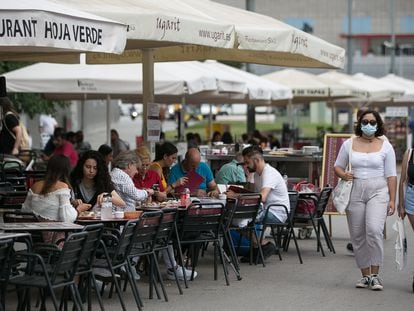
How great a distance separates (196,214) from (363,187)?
5.76 feet

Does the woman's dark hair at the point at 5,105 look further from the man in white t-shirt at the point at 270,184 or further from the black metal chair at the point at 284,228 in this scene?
the black metal chair at the point at 284,228

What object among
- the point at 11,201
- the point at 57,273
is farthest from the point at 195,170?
the point at 57,273

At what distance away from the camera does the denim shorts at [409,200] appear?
1140 cm

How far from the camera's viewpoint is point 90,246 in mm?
9242

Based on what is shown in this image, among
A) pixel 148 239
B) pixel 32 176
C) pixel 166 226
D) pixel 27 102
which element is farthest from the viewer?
pixel 27 102

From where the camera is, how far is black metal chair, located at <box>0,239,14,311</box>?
8.34 metres

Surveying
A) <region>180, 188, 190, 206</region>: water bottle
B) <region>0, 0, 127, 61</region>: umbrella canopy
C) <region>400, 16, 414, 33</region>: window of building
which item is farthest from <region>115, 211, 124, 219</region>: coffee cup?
<region>400, 16, 414, 33</region>: window of building

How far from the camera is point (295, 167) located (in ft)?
61.5

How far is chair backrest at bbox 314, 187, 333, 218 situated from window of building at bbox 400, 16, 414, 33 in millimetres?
70890

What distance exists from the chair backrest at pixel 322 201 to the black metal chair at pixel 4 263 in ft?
21.7

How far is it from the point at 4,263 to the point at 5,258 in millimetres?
79

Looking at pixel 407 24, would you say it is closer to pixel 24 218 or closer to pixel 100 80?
pixel 100 80

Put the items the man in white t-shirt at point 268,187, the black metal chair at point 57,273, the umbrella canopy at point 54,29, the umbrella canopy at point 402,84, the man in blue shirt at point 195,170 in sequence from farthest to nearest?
A: the umbrella canopy at point 402,84, the man in blue shirt at point 195,170, the man in white t-shirt at point 268,187, the umbrella canopy at point 54,29, the black metal chair at point 57,273

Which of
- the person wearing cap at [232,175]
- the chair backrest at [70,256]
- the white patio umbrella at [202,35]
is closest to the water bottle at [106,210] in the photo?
the chair backrest at [70,256]
